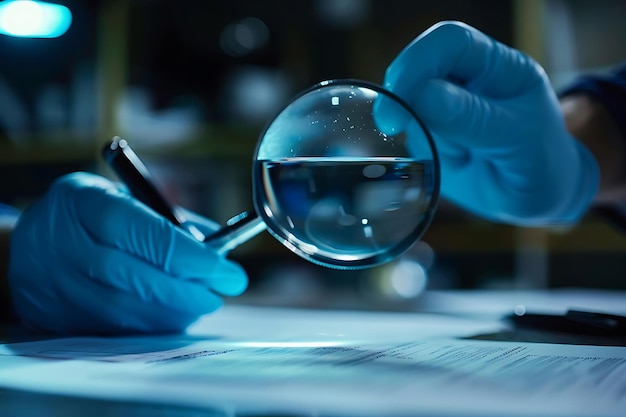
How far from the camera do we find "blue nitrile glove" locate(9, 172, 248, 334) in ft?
2.30

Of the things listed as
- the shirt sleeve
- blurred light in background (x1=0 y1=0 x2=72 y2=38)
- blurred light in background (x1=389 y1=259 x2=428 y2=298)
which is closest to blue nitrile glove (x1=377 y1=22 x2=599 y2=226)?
the shirt sleeve

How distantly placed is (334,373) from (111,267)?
1.04ft

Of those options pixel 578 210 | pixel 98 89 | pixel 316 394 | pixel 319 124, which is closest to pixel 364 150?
pixel 319 124

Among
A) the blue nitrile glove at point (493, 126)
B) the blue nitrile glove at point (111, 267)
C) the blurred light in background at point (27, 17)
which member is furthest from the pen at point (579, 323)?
the blurred light in background at point (27, 17)

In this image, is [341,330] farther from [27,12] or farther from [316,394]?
[27,12]

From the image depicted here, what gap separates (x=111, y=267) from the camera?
0.70 m

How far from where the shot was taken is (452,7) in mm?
2266

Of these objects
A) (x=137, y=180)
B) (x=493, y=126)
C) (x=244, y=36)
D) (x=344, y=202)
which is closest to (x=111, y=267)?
(x=137, y=180)

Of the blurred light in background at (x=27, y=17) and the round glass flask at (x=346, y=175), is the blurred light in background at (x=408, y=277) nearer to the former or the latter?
the blurred light in background at (x=27, y=17)

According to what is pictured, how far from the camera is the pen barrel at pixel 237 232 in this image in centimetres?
68

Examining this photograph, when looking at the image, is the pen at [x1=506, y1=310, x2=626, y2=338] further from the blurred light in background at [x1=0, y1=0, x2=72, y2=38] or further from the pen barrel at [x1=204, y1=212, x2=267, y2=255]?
the blurred light in background at [x1=0, y1=0, x2=72, y2=38]

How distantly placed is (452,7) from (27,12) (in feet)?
4.87

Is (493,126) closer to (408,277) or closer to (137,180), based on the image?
(137,180)

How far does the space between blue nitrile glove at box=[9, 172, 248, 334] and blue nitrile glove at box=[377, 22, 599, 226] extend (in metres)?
0.26
